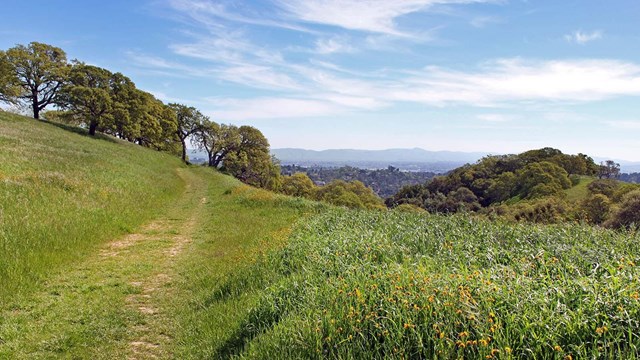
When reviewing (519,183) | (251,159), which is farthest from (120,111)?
(519,183)

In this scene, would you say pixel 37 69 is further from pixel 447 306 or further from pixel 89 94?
pixel 447 306

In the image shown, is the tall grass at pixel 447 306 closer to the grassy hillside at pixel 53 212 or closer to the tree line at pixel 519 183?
the grassy hillside at pixel 53 212

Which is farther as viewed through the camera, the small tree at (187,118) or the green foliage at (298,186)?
the green foliage at (298,186)

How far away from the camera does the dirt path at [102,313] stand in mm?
6043

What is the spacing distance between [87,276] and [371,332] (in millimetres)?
8291

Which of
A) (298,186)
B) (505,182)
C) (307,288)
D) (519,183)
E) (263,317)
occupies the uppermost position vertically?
(307,288)

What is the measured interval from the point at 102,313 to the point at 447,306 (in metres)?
6.78

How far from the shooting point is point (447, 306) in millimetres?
4410

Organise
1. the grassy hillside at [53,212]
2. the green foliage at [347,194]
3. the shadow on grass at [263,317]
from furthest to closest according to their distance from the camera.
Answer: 1. the green foliage at [347,194]
2. the grassy hillside at [53,212]
3. the shadow on grass at [263,317]

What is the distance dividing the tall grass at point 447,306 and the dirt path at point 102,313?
1.48 m

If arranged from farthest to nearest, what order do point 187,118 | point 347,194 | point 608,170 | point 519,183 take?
point 608,170
point 347,194
point 519,183
point 187,118

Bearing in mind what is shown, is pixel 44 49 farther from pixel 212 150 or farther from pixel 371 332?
pixel 371 332

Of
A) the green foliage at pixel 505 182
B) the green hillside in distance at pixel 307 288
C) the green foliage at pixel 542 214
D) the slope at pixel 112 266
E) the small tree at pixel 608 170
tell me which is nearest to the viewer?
the green hillside in distance at pixel 307 288

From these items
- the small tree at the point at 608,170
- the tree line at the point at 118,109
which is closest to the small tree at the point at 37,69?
the tree line at the point at 118,109
